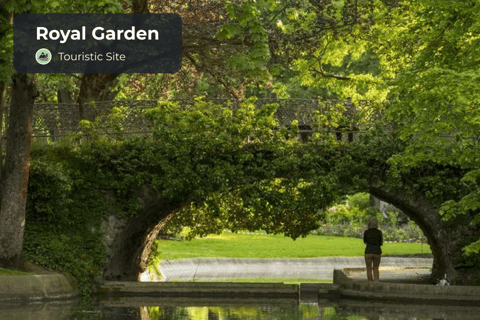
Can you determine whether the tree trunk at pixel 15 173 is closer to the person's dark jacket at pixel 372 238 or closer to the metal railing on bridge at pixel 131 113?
the metal railing on bridge at pixel 131 113

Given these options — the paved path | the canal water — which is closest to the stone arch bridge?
the canal water

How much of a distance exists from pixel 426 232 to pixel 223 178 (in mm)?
6282

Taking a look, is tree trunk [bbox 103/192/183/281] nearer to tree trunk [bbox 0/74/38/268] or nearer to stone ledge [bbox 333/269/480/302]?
tree trunk [bbox 0/74/38/268]

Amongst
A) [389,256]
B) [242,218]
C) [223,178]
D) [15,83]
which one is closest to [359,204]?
[389,256]

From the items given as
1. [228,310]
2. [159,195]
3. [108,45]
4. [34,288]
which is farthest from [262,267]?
[228,310]

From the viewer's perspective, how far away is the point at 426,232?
26219 millimetres

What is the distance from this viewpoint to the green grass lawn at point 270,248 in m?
38.2

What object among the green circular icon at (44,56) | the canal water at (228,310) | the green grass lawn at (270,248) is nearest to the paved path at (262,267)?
the green grass lawn at (270,248)

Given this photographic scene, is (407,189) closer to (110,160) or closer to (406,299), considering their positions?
(406,299)

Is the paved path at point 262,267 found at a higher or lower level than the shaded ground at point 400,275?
higher

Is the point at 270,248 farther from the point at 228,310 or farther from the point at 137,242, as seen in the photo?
the point at 228,310

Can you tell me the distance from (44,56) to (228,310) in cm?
816

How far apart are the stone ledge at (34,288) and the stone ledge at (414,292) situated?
6769 millimetres

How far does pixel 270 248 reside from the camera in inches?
1682
